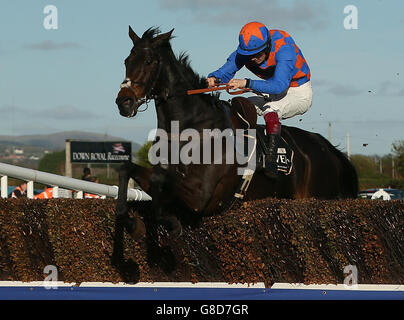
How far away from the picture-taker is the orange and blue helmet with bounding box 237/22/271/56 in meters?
5.92

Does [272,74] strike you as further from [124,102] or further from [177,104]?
[124,102]

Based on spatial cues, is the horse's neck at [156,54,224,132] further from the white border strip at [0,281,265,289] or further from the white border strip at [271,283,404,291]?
the white border strip at [271,283,404,291]

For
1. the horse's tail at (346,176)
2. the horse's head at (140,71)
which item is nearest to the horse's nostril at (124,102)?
the horse's head at (140,71)

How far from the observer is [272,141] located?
20.2 ft

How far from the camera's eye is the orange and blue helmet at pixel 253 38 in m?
5.92

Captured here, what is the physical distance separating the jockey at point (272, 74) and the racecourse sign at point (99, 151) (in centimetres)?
3659

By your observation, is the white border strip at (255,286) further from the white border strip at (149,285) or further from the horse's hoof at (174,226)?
the horse's hoof at (174,226)

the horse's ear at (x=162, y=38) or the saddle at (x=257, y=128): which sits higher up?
the horse's ear at (x=162, y=38)

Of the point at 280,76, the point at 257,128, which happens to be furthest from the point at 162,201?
the point at 280,76

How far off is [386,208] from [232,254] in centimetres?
144

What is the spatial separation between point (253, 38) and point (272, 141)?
38.8 inches

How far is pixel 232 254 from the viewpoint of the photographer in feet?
18.8
